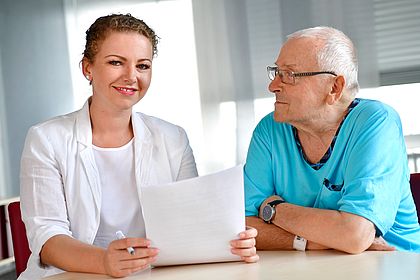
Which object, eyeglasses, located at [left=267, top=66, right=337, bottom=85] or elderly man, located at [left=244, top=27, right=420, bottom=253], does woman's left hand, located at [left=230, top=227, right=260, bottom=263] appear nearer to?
elderly man, located at [left=244, top=27, right=420, bottom=253]

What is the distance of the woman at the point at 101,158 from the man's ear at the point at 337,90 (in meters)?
0.50

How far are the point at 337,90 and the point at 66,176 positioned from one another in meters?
0.82

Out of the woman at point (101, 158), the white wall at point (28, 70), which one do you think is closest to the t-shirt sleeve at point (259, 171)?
the woman at point (101, 158)

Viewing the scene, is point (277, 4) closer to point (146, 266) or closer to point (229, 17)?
point (229, 17)

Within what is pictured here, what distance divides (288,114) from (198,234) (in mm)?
531

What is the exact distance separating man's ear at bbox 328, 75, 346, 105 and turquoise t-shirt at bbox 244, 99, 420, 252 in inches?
2.4

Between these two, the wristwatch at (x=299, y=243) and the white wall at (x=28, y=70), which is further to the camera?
the white wall at (x=28, y=70)

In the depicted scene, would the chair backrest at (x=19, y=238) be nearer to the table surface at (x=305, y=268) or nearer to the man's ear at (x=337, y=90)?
the table surface at (x=305, y=268)

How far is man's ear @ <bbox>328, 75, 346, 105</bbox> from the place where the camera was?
A: 6.95 feet

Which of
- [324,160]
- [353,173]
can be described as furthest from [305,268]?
[324,160]

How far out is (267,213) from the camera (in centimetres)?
207

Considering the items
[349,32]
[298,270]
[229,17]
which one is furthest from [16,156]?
[298,270]

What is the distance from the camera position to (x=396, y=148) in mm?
2029

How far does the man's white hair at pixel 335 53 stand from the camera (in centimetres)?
211
